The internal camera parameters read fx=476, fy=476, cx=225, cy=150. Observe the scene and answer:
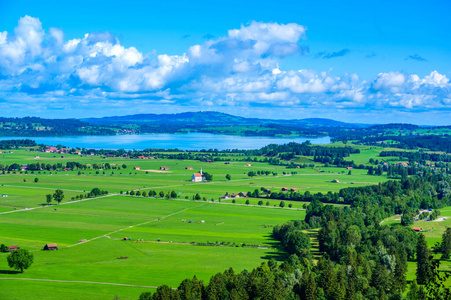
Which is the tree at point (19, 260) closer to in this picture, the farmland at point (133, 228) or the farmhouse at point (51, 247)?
the farmland at point (133, 228)

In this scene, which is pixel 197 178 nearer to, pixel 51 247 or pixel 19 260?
pixel 51 247

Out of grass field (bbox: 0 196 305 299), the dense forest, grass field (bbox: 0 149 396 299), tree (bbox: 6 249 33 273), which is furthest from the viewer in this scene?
tree (bbox: 6 249 33 273)

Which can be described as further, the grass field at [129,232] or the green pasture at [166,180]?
the green pasture at [166,180]

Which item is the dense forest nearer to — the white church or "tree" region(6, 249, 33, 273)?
"tree" region(6, 249, 33, 273)

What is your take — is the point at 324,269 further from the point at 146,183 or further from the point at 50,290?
the point at 146,183

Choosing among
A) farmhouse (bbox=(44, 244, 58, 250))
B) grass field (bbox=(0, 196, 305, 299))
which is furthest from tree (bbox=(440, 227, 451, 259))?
farmhouse (bbox=(44, 244, 58, 250))

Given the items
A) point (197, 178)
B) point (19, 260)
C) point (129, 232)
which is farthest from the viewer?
point (197, 178)

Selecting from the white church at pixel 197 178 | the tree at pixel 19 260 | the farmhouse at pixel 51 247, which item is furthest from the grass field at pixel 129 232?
the white church at pixel 197 178

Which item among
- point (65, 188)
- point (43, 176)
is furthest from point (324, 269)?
point (43, 176)

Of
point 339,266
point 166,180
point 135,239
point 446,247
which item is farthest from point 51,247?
point 166,180

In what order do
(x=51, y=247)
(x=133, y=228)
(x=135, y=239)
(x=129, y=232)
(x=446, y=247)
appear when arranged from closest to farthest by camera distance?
(x=446, y=247) < (x=51, y=247) < (x=135, y=239) < (x=129, y=232) < (x=133, y=228)

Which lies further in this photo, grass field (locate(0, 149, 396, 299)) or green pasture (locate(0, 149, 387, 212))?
green pasture (locate(0, 149, 387, 212))

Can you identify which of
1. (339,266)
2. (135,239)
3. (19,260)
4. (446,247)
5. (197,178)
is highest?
(197,178)

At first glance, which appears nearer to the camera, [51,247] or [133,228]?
[51,247]
